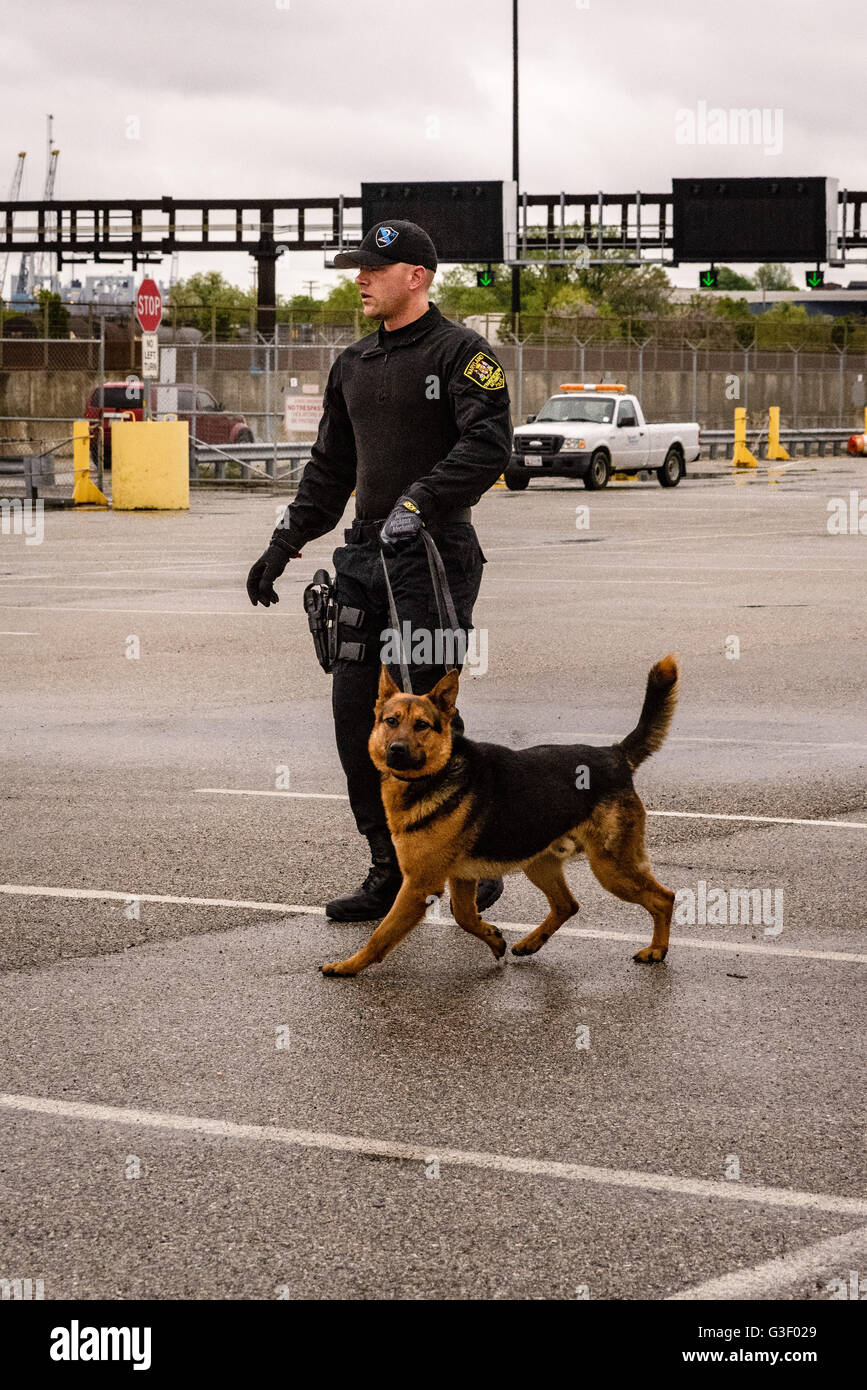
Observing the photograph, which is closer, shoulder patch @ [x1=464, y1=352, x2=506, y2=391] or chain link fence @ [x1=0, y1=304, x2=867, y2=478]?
shoulder patch @ [x1=464, y1=352, x2=506, y2=391]

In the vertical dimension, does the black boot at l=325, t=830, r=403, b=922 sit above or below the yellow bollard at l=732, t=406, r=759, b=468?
below

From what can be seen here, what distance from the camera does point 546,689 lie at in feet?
38.1

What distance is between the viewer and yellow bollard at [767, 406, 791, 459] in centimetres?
4950

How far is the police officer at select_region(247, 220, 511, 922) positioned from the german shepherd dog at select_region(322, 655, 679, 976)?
43cm

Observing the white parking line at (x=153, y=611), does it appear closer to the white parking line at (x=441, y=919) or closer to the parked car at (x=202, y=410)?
the white parking line at (x=441, y=919)

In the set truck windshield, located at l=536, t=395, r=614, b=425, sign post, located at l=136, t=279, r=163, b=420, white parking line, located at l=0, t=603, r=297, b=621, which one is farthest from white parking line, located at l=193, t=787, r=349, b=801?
truck windshield, located at l=536, t=395, r=614, b=425

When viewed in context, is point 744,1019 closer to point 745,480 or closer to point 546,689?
point 546,689

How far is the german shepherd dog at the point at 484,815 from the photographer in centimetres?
580

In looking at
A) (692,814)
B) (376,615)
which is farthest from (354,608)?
(692,814)

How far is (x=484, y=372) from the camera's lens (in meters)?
6.37

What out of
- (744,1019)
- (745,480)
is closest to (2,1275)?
(744,1019)

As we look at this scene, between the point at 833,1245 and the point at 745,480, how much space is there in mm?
36979

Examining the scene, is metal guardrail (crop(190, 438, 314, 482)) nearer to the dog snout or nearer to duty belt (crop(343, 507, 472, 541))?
duty belt (crop(343, 507, 472, 541))

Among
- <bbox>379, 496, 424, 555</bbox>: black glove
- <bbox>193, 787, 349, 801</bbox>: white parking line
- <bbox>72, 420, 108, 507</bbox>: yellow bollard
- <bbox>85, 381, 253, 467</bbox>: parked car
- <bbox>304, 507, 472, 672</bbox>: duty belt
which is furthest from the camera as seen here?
<bbox>85, 381, 253, 467</bbox>: parked car
